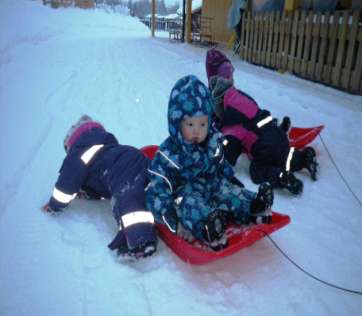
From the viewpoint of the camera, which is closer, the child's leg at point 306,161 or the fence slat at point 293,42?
the child's leg at point 306,161

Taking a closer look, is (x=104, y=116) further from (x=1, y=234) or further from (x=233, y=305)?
(x=233, y=305)

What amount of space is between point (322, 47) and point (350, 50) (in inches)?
28.4

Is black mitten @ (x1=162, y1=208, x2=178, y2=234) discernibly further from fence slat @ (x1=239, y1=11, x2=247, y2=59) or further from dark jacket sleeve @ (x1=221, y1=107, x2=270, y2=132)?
fence slat @ (x1=239, y1=11, x2=247, y2=59)

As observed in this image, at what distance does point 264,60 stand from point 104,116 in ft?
15.7

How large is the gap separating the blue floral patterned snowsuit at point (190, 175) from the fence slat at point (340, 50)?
4.37 m

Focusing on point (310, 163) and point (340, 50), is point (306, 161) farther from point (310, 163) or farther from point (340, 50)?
point (340, 50)

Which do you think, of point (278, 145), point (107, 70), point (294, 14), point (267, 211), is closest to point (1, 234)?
point (267, 211)

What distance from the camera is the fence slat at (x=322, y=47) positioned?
6.18 meters

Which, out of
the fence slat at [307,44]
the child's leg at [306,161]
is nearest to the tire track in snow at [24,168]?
the child's leg at [306,161]

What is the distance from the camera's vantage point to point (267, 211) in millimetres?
2078

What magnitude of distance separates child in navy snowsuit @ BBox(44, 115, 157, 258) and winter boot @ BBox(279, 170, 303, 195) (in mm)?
1029

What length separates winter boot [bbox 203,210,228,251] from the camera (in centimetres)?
189

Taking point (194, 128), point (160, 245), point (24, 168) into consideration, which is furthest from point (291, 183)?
point (24, 168)

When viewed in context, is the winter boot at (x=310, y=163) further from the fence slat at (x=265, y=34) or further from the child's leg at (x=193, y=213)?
the fence slat at (x=265, y=34)
